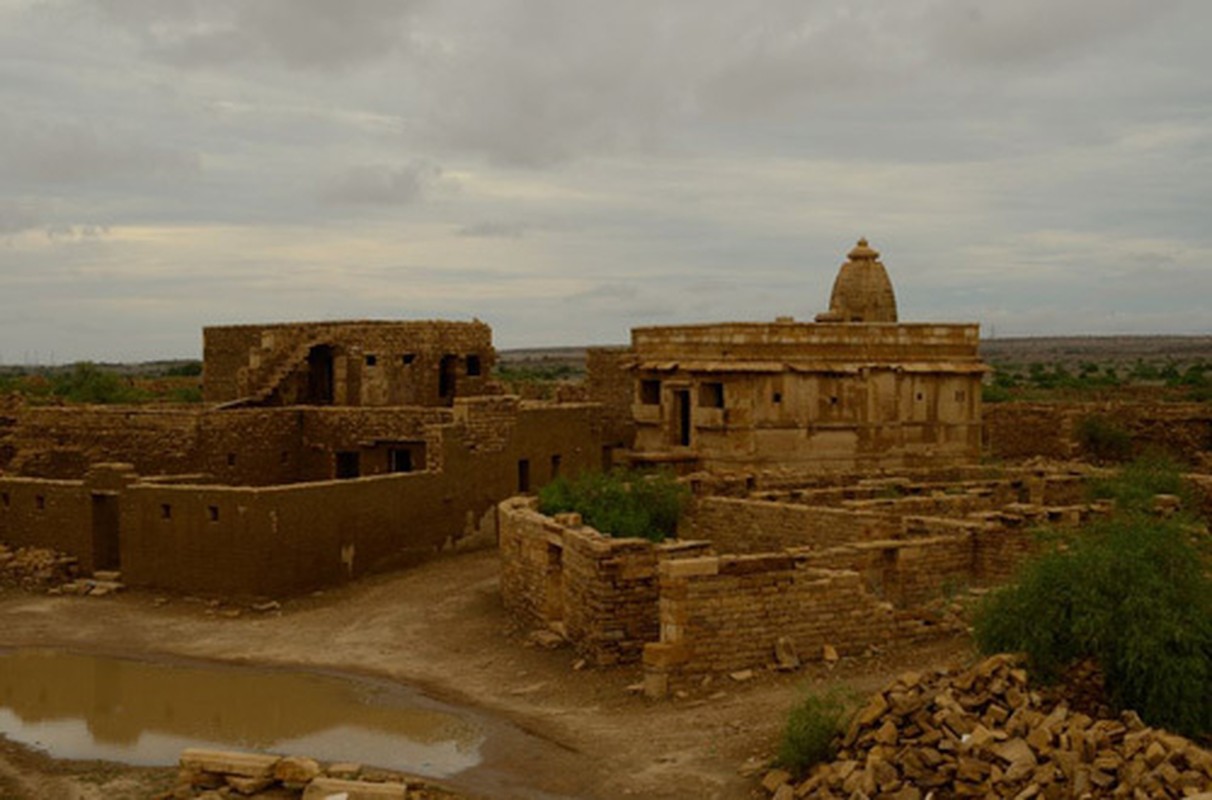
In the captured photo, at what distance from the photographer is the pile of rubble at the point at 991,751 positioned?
28.0 feet

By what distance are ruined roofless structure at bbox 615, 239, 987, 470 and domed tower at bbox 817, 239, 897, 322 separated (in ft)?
5.40

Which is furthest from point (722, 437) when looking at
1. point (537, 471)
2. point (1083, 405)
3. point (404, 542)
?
point (1083, 405)

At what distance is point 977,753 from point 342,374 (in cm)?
2095

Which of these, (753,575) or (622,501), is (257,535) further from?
(753,575)

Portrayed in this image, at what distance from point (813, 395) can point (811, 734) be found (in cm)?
1744

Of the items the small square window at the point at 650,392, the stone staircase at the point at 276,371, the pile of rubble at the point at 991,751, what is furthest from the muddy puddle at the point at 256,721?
the small square window at the point at 650,392

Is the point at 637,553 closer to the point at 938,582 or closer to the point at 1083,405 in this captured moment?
the point at 938,582

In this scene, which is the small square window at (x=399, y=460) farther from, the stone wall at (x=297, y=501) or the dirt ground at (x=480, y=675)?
the dirt ground at (x=480, y=675)

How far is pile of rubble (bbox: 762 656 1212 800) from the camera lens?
853 cm

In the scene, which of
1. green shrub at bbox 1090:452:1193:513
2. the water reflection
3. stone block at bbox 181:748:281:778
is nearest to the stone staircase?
the water reflection

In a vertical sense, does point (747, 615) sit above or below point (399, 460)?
below

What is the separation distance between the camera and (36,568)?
2014cm

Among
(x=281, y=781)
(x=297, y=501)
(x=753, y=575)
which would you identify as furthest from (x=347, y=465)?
(x=281, y=781)

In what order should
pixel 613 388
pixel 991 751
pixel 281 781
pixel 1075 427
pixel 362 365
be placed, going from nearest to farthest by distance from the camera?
pixel 991 751
pixel 281 781
pixel 362 365
pixel 613 388
pixel 1075 427
